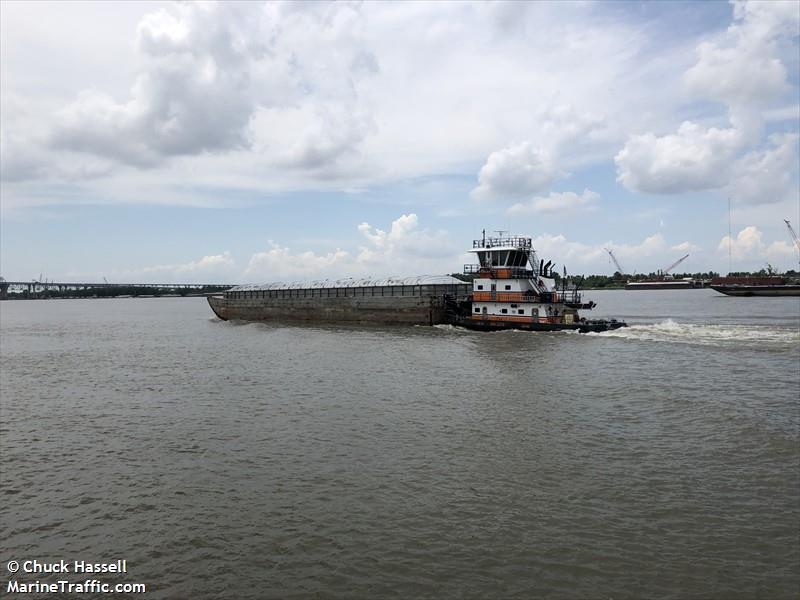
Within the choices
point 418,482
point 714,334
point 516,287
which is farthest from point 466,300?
point 418,482

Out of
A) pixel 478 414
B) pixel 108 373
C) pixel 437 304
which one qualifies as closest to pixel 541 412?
pixel 478 414

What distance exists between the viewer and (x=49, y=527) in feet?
38.4

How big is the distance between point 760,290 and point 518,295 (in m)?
A: 115

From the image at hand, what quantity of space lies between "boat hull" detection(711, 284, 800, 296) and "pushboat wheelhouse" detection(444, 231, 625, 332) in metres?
106

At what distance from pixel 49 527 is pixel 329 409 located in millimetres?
11509

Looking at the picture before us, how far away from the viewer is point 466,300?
188 ft

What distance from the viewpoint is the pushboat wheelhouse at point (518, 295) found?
49.8m

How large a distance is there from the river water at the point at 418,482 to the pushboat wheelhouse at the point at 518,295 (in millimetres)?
19726

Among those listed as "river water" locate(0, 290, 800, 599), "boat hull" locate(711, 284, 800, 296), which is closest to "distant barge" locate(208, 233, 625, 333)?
"river water" locate(0, 290, 800, 599)

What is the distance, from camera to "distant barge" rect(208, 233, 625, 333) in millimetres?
50281

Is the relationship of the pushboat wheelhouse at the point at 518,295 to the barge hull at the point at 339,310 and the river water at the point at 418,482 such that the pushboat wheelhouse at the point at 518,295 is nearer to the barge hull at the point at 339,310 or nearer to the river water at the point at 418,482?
the barge hull at the point at 339,310

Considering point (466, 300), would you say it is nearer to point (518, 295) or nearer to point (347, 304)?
point (518, 295)

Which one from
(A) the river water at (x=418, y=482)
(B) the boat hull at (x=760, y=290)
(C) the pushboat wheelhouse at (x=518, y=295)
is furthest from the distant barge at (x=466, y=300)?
(B) the boat hull at (x=760, y=290)

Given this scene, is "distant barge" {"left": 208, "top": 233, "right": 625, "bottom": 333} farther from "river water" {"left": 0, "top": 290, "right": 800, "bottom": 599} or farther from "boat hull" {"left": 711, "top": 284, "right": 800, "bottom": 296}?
"boat hull" {"left": 711, "top": 284, "right": 800, "bottom": 296}
